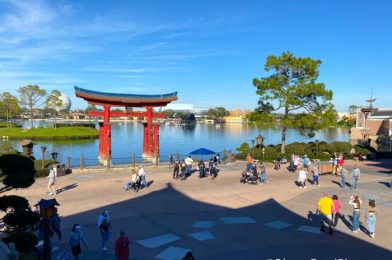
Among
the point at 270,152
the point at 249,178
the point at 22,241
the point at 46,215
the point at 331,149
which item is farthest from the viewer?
the point at 331,149

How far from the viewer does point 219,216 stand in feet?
54.4

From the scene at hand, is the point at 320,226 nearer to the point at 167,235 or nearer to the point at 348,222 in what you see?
the point at 348,222

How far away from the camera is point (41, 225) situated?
12.1 m

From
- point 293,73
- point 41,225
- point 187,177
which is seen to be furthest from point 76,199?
point 293,73

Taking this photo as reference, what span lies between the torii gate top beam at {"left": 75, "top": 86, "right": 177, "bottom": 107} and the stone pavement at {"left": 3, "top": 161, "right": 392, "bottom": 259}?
11.0 meters

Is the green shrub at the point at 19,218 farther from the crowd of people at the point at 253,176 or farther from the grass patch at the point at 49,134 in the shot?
the grass patch at the point at 49,134

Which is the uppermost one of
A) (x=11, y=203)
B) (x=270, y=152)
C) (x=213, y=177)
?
(x=11, y=203)

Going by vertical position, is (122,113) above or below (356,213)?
above

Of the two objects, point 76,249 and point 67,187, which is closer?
point 76,249

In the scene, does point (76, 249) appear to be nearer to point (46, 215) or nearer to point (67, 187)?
point (46, 215)

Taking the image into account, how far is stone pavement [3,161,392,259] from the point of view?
1245 centimetres

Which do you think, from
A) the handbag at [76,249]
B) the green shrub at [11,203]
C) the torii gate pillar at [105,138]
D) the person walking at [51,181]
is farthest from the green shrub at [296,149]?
the green shrub at [11,203]

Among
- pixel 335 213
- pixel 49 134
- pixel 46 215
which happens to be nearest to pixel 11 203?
pixel 46 215

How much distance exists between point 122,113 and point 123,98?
1712 mm
